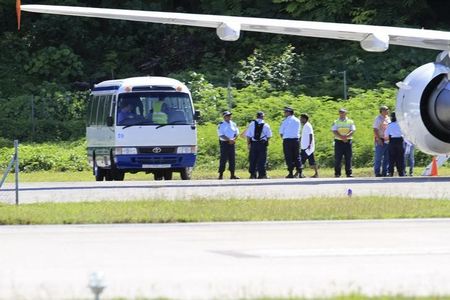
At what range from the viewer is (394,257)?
14.6 meters

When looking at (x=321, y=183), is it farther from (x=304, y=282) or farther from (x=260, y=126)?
(x=304, y=282)

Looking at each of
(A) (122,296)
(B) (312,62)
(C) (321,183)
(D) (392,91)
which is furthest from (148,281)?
(B) (312,62)

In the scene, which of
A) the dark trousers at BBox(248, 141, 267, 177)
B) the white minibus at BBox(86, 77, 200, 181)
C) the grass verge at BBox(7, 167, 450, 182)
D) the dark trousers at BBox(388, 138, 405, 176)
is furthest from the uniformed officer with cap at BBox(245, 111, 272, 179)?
the dark trousers at BBox(388, 138, 405, 176)

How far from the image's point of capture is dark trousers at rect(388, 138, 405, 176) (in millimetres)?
33469

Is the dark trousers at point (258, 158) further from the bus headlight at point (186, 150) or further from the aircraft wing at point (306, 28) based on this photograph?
the aircraft wing at point (306, 28)

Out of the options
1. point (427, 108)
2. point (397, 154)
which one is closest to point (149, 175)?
point (397, 154)

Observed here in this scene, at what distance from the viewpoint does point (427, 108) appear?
28.3 metres

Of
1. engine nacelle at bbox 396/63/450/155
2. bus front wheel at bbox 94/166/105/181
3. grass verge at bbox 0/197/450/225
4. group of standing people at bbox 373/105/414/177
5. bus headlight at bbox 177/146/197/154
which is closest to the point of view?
grass verge at bbox 0/197/450/225

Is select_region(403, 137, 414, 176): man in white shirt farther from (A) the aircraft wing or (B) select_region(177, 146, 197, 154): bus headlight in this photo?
(A) the aircraft wing

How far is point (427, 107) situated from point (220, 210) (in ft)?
29.2

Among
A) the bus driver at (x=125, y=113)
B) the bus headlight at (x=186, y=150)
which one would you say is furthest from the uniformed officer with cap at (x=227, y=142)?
the bus driver at (x=125, y=113)

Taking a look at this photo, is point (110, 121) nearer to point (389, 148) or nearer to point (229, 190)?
point (389, 148)

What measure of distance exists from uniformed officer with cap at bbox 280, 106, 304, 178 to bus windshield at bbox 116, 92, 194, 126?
2.38 meters

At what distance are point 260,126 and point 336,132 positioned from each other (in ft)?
6.24
